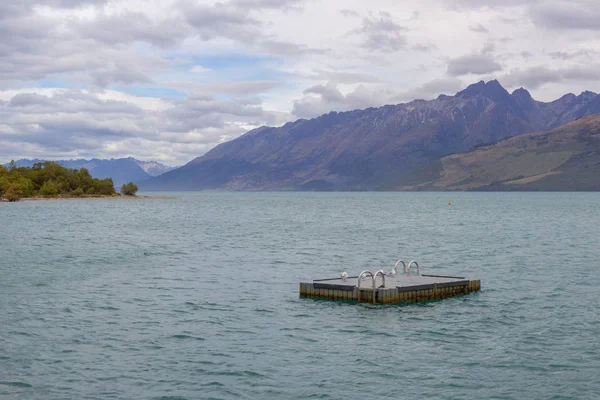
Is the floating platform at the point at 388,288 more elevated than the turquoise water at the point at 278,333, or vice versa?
the floating platform at the point at 388,288

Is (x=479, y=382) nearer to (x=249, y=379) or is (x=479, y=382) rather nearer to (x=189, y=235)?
(x=249, y=379)

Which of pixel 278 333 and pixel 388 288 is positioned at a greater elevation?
pixel 388 288

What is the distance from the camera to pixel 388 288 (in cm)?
4375

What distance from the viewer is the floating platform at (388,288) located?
43656 mm

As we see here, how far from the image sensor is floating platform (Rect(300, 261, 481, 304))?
1719 inches

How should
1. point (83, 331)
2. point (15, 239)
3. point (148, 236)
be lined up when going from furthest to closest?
point (148, 236), point (15, 239), point (83, 331)

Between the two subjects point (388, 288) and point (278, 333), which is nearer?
point (278, 333)

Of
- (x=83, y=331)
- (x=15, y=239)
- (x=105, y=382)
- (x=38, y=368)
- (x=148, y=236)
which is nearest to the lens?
(x=105, y=382)

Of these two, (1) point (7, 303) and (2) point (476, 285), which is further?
(2) point (476, 285)

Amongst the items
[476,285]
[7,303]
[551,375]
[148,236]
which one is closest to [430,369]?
[551,375]

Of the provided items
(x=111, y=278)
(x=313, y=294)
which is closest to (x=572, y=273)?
(x=313, y=294)

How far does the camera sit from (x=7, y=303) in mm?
44438

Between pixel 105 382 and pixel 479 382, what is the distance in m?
15.9

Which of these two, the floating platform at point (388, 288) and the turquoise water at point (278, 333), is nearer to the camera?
the turquoise water at point (278, 333)
